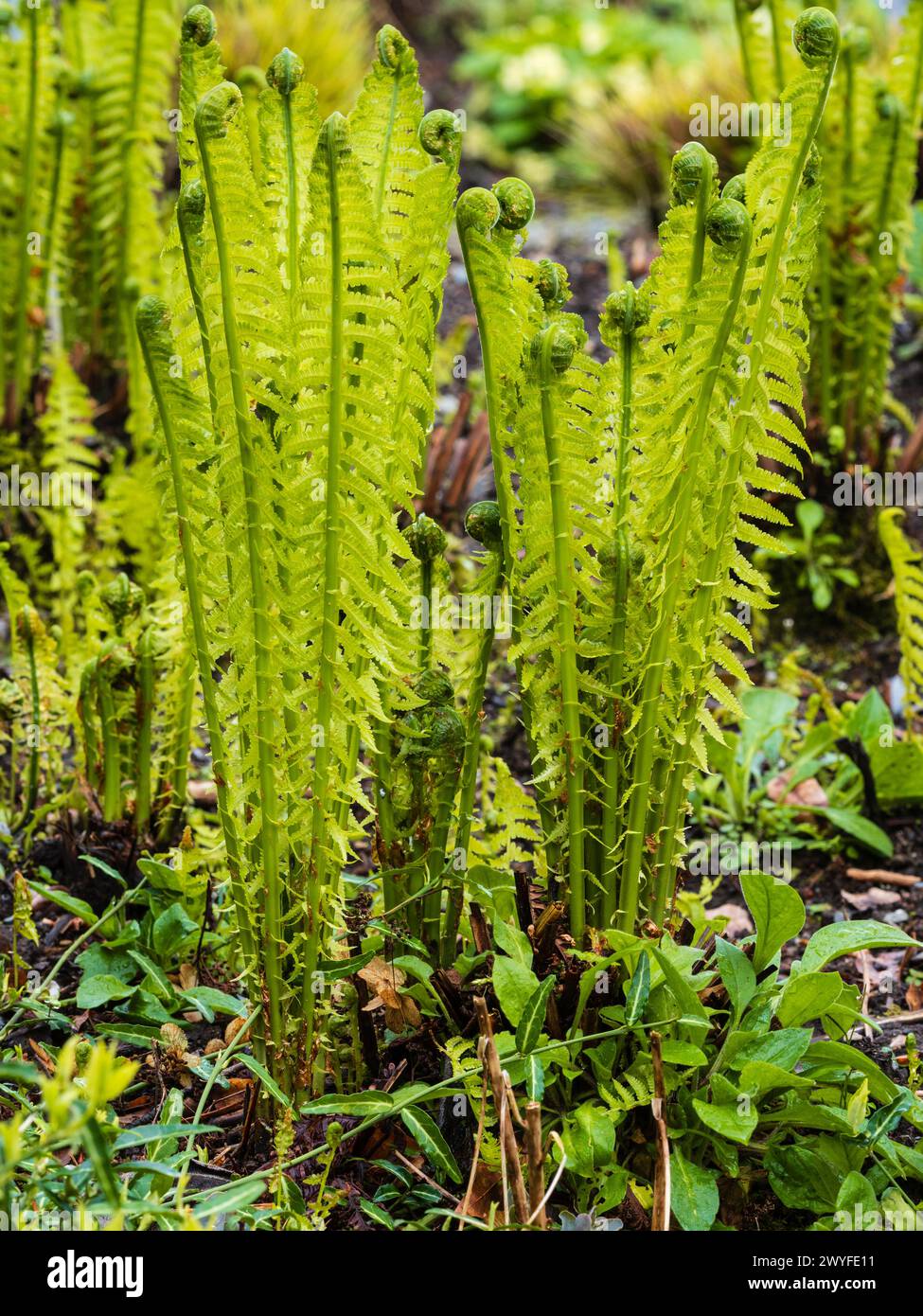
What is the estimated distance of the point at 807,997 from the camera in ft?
6.31

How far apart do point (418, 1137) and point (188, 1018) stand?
2.07ft

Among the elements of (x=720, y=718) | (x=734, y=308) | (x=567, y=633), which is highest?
(x=734, y=308)

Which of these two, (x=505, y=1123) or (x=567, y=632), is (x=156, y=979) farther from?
(x=567, y=632)

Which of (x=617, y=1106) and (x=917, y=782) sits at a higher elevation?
(x=917, y=782)

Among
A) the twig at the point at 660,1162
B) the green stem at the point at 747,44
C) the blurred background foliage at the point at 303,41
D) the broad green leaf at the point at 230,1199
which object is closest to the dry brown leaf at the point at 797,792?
the twig at the point at 660,1162

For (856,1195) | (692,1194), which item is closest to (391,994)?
(692,1194)

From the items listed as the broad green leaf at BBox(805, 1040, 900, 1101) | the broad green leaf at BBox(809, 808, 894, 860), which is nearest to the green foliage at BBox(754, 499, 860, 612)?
the broad green leaf at BBox(809, 808, 894, 860)

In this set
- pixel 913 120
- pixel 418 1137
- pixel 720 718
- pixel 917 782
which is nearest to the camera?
pixel 418 1137

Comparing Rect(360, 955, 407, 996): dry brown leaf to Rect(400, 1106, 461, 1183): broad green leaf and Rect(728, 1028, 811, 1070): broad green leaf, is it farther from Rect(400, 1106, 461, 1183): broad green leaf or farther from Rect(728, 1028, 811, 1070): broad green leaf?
Rect(728, 1028, 811, 1070): broad green leaf

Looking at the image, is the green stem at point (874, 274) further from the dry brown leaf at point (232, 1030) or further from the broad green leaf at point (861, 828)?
the dry brown leaf at point (232, 1030)

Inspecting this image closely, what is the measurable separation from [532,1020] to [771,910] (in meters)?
0.42

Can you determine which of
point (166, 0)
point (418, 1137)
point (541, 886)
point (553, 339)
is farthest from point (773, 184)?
point (166, 0)

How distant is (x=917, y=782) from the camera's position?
3.11 m

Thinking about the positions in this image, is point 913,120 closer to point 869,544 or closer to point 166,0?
point 869,544
